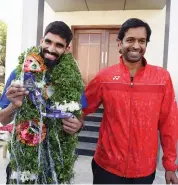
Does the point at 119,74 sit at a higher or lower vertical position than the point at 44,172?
higher

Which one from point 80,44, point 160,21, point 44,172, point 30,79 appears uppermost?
point 160,21

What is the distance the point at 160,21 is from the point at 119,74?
433 cm

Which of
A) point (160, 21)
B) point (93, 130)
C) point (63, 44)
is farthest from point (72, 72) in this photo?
point (160, 21)

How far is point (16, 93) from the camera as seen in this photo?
1250mm

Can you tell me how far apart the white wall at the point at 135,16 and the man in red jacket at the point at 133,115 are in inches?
158

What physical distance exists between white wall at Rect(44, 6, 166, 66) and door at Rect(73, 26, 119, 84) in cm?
29

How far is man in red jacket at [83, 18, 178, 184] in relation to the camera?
63.4 inches

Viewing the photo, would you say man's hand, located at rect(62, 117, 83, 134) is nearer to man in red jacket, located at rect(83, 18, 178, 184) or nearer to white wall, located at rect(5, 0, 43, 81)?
man in red jacket, located at rect(83, 18, 178, 184)

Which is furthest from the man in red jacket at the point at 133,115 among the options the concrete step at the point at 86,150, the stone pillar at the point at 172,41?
the concrete step at the point at 86,150

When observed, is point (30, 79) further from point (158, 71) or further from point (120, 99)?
point (158, 71)

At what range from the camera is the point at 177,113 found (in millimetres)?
1748

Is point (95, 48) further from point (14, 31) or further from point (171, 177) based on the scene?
point (171, 177)

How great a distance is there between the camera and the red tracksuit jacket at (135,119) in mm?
1608

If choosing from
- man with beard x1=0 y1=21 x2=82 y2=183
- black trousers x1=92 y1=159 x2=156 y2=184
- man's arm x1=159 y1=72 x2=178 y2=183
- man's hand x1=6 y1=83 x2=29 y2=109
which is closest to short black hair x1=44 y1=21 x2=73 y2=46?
man with beard x1=0 y1=21 x2=82 y2=183
